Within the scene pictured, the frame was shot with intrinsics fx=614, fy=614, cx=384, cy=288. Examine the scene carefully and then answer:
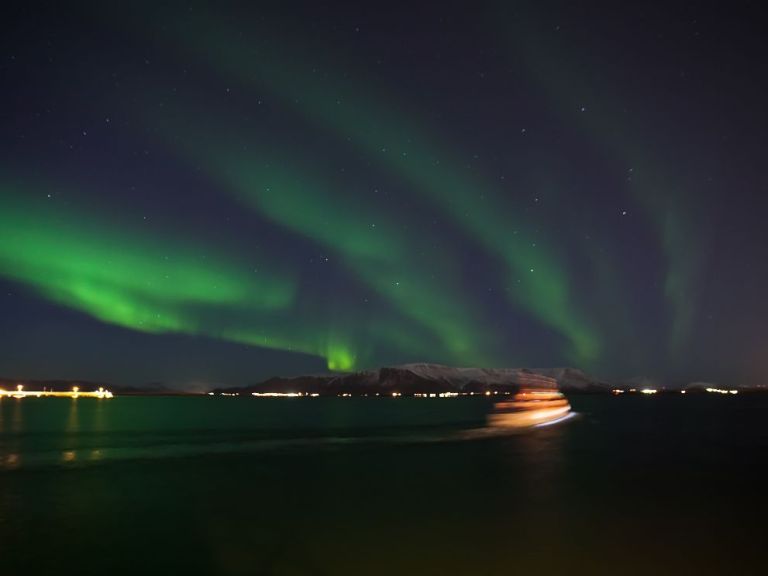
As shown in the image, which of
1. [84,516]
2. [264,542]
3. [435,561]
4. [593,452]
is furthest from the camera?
[593,452]

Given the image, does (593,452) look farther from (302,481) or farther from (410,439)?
(302,481)

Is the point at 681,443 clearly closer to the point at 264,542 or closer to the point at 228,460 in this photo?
the point at 228,460

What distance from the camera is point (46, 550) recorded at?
17.3m

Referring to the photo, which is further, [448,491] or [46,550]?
[448,491]

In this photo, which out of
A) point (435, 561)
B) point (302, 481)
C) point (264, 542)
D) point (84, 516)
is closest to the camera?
point (435, 561)

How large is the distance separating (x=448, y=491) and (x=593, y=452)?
2302 cm

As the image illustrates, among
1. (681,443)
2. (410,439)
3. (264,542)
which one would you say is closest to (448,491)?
(264,542)

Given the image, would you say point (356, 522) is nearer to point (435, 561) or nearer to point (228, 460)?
point (435, 561)

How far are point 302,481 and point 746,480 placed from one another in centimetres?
2297

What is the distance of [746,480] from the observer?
31953 mm

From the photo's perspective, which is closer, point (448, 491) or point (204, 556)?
point (204, 556)

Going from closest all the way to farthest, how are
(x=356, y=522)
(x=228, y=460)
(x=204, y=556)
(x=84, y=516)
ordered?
(x=204, y=556) → (x=356, y=522) → (x=84, y=516) → (x=228, y=460)

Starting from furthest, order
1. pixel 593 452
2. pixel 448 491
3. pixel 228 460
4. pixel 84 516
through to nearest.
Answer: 1. pixel 593 452
2. pixel 228 460
3. pixel 448 491
4. pixel 84 516

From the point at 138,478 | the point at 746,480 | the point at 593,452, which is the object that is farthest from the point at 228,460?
the point at 746,480
